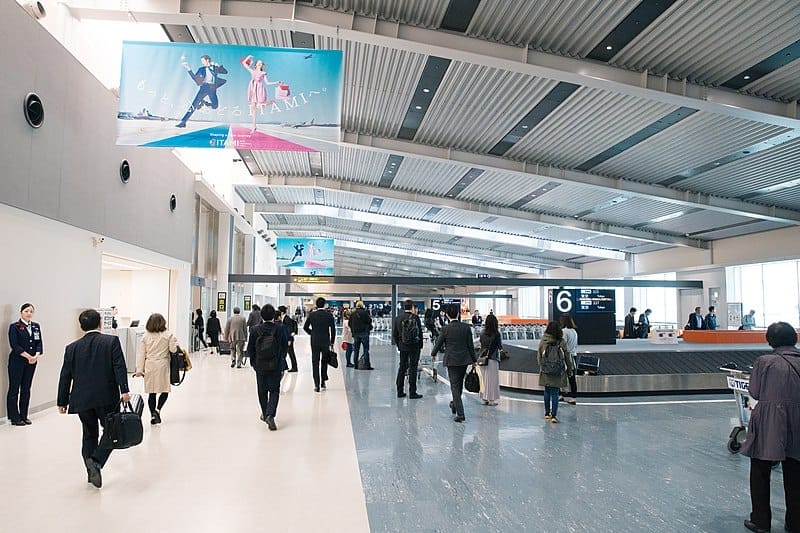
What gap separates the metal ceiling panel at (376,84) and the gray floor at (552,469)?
21.2 feet

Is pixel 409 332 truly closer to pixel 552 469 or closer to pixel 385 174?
pixel 552 469

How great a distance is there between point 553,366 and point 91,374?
5392 mm

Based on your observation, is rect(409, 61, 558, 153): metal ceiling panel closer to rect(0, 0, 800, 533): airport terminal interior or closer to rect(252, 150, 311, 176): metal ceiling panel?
rect(0, 0, 800, 533): airport terminal interior

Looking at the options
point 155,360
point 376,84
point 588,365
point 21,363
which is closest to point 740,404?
point 588,365

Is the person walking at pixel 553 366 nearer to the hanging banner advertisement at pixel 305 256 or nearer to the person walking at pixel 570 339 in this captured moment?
the person walking at pixel 570 339

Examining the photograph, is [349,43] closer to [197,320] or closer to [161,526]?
[161,526]

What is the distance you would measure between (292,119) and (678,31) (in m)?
6.12

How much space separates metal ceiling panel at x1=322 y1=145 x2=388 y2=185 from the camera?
1748cm

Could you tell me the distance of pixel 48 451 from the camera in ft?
19.1

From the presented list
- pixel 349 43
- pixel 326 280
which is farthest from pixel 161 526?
pixel 326 280

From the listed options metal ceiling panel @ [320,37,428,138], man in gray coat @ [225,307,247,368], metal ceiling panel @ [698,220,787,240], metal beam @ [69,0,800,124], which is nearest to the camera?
metal beam @ [69,0,800,124]

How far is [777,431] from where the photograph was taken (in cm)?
359

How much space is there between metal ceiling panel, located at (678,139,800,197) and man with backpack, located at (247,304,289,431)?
12500mm

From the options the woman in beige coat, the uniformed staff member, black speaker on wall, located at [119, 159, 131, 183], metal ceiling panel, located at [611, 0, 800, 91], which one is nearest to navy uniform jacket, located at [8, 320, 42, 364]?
the uniformed staff member
